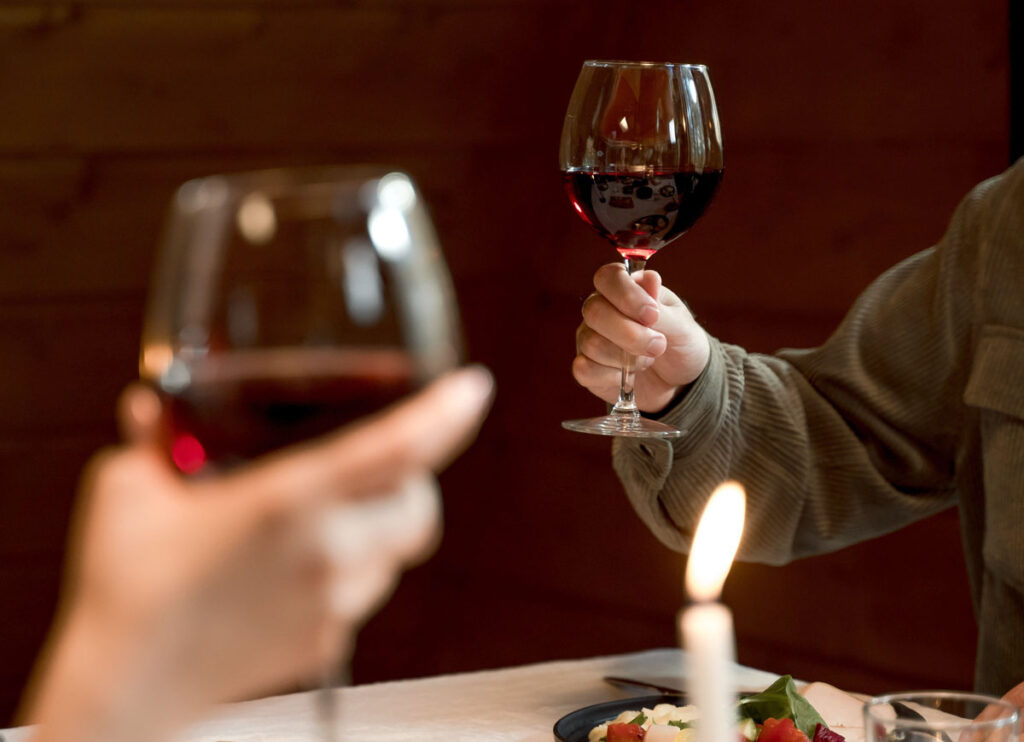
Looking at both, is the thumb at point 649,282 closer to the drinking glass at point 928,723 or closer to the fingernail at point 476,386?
the drinking glass at point 928,723

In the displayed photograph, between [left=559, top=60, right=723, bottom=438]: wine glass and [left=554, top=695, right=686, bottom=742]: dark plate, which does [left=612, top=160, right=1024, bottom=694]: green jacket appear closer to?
[left=559, top=60, right=723, bottom=438]: wine glass

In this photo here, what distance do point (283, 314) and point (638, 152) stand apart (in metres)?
0.74

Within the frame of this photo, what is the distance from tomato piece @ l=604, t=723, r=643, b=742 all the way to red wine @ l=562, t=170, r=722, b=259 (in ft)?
1.52

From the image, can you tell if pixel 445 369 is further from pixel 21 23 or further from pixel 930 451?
pixel 21 23

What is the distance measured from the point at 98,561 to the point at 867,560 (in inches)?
90.3

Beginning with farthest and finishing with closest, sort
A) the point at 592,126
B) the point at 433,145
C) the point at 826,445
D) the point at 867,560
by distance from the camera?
the point at 433,145, the point at 867,560, the point at 826,445, the point at 592,126

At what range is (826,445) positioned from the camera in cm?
148

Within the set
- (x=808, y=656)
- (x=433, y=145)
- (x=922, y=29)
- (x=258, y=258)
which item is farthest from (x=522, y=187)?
(x=258, y=258)

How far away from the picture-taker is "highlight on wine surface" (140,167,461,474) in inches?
17.4

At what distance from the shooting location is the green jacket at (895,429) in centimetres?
135

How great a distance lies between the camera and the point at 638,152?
115 cm

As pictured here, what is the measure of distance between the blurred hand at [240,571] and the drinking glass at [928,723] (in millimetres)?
292

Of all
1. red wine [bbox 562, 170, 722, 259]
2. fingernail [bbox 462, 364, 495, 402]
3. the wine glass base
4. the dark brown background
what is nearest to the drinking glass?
fingernail [bbox 462, 364, 495, 402]

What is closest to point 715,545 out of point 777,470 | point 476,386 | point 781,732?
point 476,386
